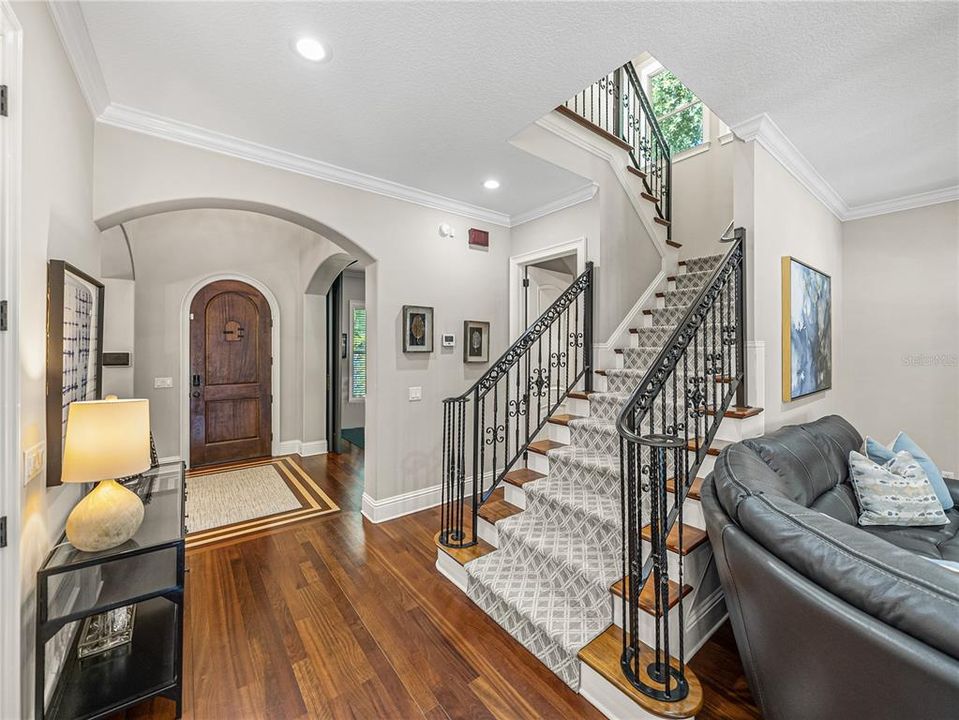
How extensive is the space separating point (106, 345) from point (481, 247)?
3577 mm

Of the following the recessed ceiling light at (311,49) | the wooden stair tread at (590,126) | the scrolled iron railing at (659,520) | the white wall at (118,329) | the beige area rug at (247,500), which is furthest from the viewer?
the white wall at (118,329)

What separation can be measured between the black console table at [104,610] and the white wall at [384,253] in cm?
176

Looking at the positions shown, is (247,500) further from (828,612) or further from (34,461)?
(828,612)

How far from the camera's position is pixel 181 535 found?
5.80ft

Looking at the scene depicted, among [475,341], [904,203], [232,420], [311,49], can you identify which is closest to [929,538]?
[904,203]

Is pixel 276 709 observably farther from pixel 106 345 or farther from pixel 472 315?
pixel 106 345

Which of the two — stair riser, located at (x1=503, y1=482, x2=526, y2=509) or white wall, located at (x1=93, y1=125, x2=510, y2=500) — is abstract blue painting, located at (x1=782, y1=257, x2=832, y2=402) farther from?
white wall, located at (x1=93, y1=125, x2=510, y2=500)

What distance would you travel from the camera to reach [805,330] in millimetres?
3129

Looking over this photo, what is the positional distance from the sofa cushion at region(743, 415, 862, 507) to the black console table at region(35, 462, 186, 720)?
2.82 meters

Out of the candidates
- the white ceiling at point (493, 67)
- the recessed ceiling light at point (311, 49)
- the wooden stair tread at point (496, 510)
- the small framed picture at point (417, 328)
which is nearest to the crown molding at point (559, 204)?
the white ceiling at point (493, 67)

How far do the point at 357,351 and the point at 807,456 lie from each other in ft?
20.7

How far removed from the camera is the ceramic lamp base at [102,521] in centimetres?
160

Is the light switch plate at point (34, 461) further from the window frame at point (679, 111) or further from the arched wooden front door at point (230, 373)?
the window frame at point (679, 111)

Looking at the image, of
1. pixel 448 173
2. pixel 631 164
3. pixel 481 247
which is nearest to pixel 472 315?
pixel 481 247
